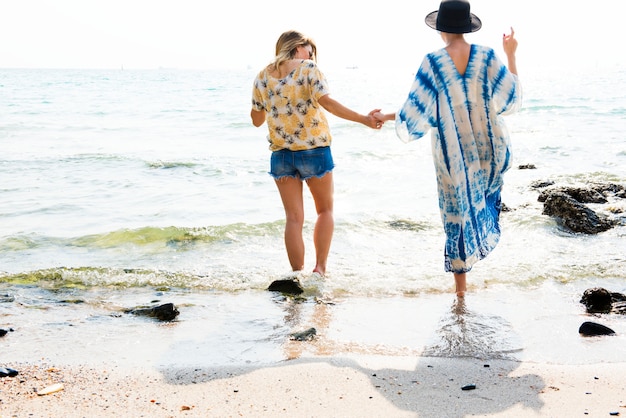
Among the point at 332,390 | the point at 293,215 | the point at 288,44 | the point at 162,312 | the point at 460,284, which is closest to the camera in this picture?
the point at 332,390

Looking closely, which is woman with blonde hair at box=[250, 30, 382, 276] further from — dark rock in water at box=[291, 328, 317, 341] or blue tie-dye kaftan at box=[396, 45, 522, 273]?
dark rock in water at box=[291, 328, 317, 341]

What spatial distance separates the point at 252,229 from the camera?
7.65 meters

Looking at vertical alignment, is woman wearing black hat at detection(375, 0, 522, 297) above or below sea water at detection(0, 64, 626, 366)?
above

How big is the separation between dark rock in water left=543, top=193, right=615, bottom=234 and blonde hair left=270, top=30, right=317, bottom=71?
12.7 feet

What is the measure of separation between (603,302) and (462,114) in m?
1.71

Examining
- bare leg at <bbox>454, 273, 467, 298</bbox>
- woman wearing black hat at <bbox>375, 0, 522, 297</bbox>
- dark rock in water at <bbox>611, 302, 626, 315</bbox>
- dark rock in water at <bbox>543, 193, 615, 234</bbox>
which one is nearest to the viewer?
woman wearing black hat at <bbox>375, 0, 522, 297</bbox>

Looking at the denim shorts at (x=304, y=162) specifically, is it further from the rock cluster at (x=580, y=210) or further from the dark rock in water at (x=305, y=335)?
the rock cluster at (x=580, y=210)

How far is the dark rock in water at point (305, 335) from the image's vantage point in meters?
4.20

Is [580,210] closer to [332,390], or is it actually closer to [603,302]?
[603,302]

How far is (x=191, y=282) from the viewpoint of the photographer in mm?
5820

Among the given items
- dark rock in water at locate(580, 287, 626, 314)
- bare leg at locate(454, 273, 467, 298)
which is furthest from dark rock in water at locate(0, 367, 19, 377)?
dark rock in water at locate(580, 287, 626, 314)

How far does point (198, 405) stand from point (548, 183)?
8.33 m

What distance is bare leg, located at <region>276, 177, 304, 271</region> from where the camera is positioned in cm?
539

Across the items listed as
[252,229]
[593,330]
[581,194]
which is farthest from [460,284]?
[581,194]
